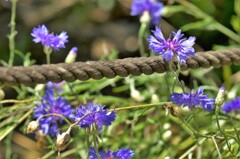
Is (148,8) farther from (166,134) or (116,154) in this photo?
(116,154)

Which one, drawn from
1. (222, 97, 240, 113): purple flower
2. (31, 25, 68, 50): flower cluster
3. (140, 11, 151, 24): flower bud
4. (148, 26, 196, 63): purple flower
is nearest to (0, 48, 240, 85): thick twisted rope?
(148, 26, 196, 63): purple flower

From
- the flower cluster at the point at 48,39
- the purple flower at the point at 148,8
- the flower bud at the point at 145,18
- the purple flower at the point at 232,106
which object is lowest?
the purple flower at the point at 232,106

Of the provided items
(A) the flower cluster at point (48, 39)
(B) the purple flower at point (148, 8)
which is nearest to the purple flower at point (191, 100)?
(A) the flower cluster at point (48, 39)

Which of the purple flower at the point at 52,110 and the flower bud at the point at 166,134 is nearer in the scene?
the purple flower at the point at 52,110

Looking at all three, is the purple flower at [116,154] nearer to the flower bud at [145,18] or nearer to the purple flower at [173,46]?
the purple flower at [173,46]

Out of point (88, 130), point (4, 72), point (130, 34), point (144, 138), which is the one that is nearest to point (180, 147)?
point (144, 138)

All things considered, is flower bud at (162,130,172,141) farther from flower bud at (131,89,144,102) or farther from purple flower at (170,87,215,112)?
purple flower at (170,87,215,112)

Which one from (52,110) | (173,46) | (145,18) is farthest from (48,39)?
(145,18)
